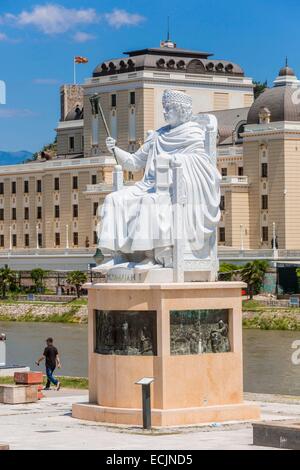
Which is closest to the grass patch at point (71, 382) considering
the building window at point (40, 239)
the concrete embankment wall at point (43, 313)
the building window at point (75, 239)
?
the concrete embankment wall at point (43, 313)

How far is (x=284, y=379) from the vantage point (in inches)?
1869

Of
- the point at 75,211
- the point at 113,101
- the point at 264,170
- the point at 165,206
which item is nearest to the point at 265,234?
the point at 264,170

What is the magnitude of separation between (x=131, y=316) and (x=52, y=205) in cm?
9188

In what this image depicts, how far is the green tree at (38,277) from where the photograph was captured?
10581 cm

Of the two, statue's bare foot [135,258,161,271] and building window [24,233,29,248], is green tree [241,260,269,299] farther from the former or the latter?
statue's bare foot [135,258,161,271]

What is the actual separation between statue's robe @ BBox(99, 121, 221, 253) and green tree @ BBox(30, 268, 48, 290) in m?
77.1

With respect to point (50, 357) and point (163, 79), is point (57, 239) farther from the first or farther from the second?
point (50, 357)

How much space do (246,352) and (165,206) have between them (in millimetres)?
33501

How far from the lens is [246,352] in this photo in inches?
2400

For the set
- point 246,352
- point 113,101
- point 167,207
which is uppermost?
point 113,101

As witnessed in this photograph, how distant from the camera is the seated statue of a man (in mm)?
27938

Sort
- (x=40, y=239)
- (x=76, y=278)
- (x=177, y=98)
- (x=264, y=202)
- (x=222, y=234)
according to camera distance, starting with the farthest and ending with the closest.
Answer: (x=40, y=239), (x=222, y=234), (x=264, y=202), (x=76, y=278), (x=177, y=98)

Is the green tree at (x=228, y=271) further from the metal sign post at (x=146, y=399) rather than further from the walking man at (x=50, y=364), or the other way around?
the metal sign post at (x=146, y=399)

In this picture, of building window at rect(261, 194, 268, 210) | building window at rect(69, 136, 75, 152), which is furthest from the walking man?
building window at rect(69, 136, 75, 152)
